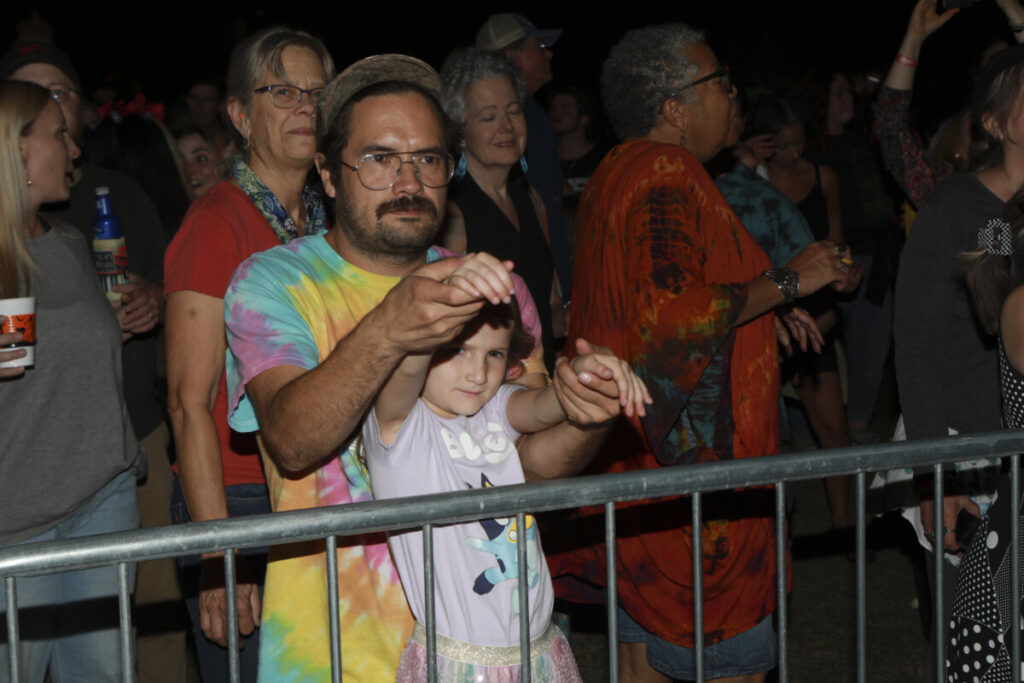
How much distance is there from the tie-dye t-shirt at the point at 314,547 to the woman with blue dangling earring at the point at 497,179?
5.63ft

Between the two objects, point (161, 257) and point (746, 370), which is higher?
point (161, 257)

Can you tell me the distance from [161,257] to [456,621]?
7.88 ft

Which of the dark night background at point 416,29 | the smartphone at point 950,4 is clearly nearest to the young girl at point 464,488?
the smartphone at point 950,4

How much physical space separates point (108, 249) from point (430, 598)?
6.85 ft

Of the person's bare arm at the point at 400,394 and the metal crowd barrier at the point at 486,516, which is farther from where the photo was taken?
the person's bare arm at the point at 400,394

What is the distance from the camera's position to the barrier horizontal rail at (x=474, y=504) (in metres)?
1.87

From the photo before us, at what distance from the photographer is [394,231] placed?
7.72ft

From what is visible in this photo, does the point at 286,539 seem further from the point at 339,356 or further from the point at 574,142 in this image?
the point at 574,142

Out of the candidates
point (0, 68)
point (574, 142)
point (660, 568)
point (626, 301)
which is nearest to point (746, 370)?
point (626, 301)

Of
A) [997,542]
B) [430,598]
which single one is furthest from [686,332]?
[430,598]

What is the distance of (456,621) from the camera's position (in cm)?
224

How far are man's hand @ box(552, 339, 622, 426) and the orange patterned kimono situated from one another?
121 centimetres

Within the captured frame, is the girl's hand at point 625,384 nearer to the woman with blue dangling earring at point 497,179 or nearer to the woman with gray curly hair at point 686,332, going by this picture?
the woman with gray curly hair at point 686,332

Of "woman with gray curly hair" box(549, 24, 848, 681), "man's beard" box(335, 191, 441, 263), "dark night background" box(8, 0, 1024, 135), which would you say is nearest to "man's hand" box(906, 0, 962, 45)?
"woman with gray curly hair" box(549, 24, 848, 681)
